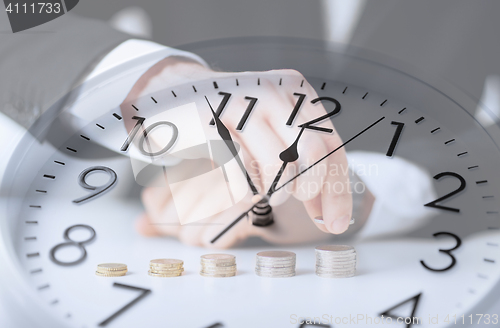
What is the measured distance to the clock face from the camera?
2.30 ft

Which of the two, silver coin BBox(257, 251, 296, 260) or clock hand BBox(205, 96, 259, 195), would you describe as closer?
silver coin BBox(257, 251, 296, 260)

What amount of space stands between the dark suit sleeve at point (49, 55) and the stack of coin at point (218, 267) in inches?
23.4

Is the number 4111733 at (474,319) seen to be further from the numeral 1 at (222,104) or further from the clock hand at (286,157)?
the numeral 1 at (222,104)

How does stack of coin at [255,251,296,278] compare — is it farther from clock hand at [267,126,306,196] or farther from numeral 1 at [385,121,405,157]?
numeral 1 at [385,121,405,157]

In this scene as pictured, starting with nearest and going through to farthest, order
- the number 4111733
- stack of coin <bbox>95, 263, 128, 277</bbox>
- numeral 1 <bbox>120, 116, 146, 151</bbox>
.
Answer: the number 4111733, stack of coin <bbox>95, 263, 128, 277</bbox>, numeral 1 <bbox>120, 116, 146, 151</bbox>

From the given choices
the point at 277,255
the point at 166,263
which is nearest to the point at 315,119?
the point at 277,255

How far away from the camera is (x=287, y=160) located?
Answer: 39.4 inches

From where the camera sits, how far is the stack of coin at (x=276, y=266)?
80 centimetres

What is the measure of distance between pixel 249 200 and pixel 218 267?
20 centimetres

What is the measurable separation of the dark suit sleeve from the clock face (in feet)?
0.28

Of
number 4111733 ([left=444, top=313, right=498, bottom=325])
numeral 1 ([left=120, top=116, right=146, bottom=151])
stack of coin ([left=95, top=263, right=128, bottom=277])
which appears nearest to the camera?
number 4111733 ([left=444, top=313, right=498, bottom=325])

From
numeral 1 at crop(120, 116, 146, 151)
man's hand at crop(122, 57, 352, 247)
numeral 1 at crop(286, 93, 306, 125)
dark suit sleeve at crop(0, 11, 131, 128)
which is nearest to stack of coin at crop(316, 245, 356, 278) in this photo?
man's hand at crop(122, 57, 352, 247)

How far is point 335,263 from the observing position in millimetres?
798

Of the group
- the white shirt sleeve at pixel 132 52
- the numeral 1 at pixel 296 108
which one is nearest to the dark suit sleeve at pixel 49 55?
the white shirt sleeve at pixel 132 52
